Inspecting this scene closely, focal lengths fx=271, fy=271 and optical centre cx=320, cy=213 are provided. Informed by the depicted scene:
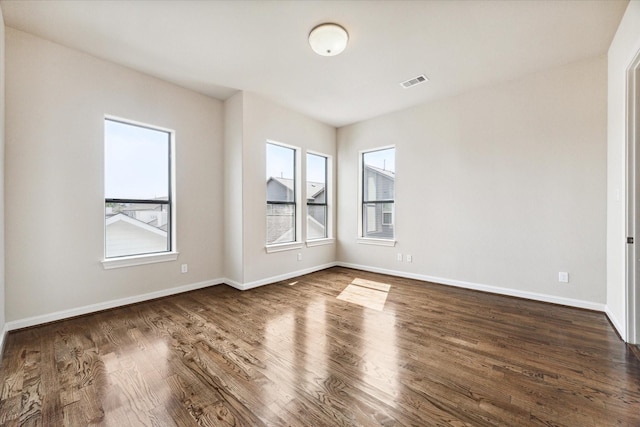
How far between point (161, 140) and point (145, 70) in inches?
33.3

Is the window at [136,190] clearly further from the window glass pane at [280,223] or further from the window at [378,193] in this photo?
the window at [378,193]

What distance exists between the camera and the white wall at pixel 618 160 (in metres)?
2.28

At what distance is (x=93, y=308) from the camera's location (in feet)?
9.94

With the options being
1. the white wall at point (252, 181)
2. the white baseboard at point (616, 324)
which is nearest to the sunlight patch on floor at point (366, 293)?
the white wall at point (252, 181)

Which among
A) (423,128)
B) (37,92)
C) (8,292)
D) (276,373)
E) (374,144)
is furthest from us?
(374,144)

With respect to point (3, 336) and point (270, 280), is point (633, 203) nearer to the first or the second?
point (270, 280)

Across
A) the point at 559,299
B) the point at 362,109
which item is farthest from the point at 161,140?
the point at 559,299

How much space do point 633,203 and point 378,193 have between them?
318cm

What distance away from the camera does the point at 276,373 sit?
6.29 ft

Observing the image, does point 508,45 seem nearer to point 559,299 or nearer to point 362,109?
point 362,109

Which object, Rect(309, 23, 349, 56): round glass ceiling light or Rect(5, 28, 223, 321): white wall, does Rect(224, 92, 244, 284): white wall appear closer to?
Rect(5, 28, 223, 321): white wall

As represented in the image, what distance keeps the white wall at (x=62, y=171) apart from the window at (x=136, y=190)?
0.13 meters

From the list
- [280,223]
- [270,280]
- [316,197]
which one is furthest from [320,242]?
[270,280]

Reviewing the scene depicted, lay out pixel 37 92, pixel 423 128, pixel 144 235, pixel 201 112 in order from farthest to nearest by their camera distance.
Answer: pixel 423 128 → pixel 201 112 → pixel 144 235 → pixel 37 92
